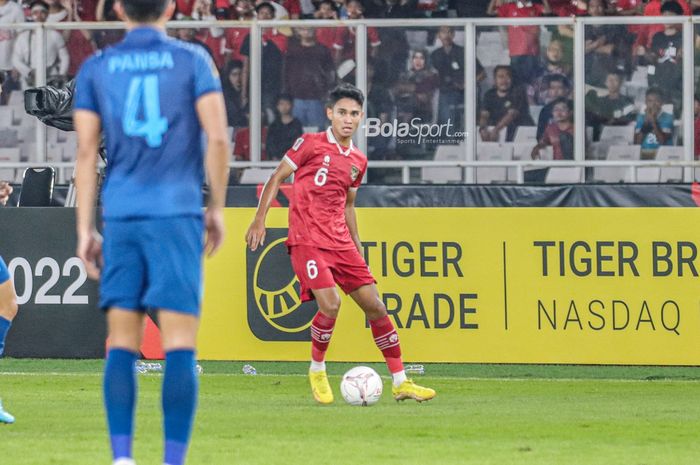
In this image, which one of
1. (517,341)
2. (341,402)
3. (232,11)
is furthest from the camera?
(232,11)

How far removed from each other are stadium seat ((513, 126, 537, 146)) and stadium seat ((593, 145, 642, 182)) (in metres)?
0.65

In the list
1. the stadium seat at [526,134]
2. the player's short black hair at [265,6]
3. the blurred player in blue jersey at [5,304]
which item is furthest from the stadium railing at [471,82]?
the blurred player in blue jersey at [5,304]

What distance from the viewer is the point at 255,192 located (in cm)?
1299

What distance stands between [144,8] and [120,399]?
1.46 m

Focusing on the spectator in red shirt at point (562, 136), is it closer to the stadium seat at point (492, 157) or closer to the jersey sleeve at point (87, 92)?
the stadium seat at point (492, 157)

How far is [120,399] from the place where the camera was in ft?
18.3

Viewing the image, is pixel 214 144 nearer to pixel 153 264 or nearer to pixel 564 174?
pixel 153 264

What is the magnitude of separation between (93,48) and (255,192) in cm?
268

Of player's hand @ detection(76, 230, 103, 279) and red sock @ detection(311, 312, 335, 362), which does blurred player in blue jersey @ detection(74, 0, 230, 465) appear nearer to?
player's hand @ detection(76, 230, 103, 279)

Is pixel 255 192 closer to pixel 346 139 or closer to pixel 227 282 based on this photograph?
pixel 227 282

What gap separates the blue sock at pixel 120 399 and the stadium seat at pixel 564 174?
890 centimetres

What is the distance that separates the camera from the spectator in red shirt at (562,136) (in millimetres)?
14125

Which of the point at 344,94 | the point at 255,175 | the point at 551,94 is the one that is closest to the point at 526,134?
the point at 551,94

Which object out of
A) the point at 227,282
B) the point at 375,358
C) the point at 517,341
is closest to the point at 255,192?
the point at 227,282
